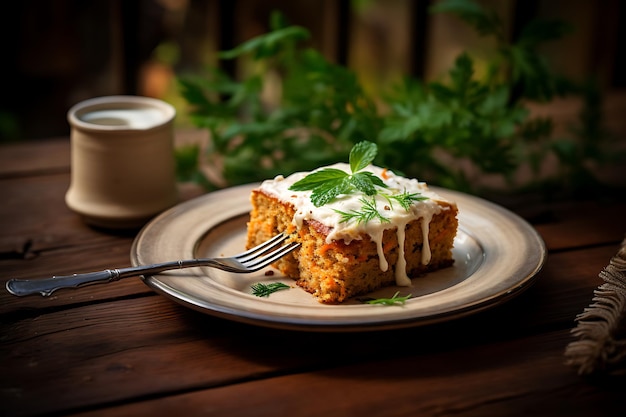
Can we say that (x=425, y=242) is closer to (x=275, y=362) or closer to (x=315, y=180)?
(x=315, y=180)

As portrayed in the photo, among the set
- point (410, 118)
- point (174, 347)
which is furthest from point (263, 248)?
point (410, 118)

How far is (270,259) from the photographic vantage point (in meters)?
1.74

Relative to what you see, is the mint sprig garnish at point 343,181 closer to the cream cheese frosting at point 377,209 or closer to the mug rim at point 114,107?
the cream cheese frosting at point 377,209

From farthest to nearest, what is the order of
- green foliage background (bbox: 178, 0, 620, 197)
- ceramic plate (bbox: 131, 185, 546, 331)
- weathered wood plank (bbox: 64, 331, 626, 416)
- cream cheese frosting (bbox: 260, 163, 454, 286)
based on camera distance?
green foliage background (bbox: 178, 0, 620, 197) < cream cheese frosting (bbox: 260, 163, 454, 286) < ceramic plate (bbox: 131, 185, 546, 331) < weathered wood plank (bbox: 64, 331, 626, 416)

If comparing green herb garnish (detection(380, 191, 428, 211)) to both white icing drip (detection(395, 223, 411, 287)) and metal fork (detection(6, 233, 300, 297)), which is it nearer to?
white icing drip (detection(395, 223, 411, 287))

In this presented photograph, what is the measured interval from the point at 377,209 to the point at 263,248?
307mm

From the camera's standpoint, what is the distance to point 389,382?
1.38m

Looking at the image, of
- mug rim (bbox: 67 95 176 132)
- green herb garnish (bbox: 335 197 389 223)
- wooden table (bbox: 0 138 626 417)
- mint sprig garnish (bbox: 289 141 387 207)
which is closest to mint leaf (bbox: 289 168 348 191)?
mint sprig garnish (bbox: 289 141 387 207)

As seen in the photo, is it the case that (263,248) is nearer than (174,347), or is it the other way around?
(174,347)

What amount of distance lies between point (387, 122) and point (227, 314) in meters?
0.99

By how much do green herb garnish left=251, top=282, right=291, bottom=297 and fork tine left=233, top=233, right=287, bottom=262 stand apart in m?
0.07

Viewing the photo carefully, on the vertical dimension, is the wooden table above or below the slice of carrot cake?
below

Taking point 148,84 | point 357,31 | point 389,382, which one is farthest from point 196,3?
point 389,382

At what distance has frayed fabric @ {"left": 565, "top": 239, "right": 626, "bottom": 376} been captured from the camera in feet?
4.50
